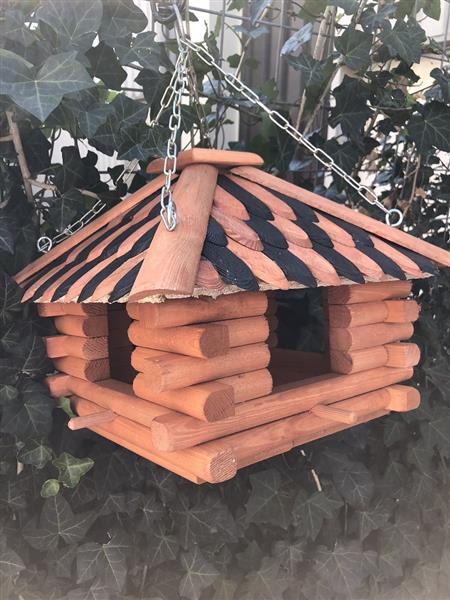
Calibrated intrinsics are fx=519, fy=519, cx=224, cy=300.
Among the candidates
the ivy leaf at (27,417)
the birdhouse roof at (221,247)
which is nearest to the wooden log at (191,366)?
the birdhouse roof at (221,247)

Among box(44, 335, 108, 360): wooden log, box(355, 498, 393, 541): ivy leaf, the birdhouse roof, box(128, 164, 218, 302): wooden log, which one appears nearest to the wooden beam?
the birdhouse roof

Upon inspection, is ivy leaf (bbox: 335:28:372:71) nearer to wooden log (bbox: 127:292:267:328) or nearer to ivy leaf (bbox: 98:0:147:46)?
ivy leaf (bbox: 98:0:147:46)

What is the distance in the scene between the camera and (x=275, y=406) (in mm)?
674

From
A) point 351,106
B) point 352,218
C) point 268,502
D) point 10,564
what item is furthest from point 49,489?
point 351,106

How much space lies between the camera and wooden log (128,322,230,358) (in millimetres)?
571

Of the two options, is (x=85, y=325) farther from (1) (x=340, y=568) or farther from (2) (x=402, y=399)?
(1) (x=340, y=568)

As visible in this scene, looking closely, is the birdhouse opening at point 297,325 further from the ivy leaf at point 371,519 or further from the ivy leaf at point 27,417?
the ivy leaf at point 27,417

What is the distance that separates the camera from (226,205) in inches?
24.9

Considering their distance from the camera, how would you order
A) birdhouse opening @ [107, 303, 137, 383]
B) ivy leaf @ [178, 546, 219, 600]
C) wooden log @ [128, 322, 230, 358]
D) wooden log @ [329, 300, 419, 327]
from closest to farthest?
wooden log @ [128, 322, 230, 358] < wooden log @ [329, 300, 419, 327] < ivy leaf @ [178, 546, 219, 600] < birdhouse opening @ [107, 303, 137, 383]

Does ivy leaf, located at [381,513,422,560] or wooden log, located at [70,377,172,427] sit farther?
ivy leaf, located at [381,513,422,560]

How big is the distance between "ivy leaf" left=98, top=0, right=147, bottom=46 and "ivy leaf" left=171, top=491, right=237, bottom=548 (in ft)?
2.50

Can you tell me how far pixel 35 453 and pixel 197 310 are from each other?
15.9 inches

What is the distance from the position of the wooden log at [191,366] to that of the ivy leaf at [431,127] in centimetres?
62

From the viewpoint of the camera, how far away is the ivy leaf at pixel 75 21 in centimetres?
70
